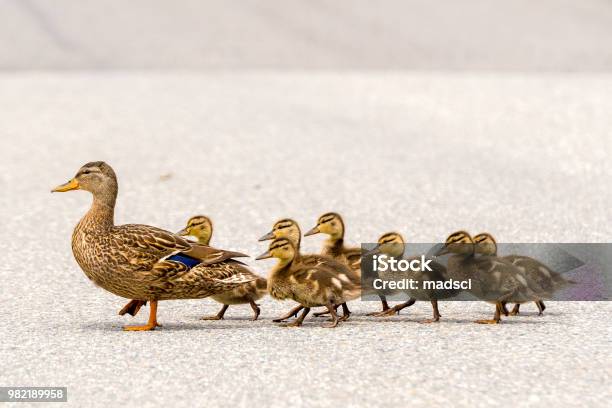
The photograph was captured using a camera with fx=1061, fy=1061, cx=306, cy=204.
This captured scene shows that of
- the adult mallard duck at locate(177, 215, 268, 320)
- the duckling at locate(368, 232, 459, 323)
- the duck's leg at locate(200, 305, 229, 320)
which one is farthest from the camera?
the duck's leg at locate(200, 305, 229, 320)

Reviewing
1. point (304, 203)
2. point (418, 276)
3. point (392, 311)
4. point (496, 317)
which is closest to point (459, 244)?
point (418, 276)

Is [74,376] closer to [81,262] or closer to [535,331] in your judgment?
[81,262]

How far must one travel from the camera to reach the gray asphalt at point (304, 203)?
20.3 feet

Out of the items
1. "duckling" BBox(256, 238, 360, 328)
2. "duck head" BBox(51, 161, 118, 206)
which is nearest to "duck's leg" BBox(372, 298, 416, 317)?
"duckling" BBox(256, 238, 360, 328)

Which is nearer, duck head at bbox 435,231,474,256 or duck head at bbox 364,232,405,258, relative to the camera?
duck head at bbox 435,231,474,256

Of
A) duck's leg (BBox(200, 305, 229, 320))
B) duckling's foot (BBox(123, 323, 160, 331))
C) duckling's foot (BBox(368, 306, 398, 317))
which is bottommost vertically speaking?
duckling's foot (BBox(123, 323, 160, 331))

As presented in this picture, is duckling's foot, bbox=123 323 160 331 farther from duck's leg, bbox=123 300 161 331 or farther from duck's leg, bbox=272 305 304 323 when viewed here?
duck's leg, bbox=272 305 304 323

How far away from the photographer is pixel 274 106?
18.7 meters

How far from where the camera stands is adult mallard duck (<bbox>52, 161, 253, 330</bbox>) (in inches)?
287

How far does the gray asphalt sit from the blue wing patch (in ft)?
1.57

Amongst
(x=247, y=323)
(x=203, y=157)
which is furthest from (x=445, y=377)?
(x=203, y=157)

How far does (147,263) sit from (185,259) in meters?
0.27

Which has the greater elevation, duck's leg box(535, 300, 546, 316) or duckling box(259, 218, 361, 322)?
duckling box(259, 218, 361, 322)

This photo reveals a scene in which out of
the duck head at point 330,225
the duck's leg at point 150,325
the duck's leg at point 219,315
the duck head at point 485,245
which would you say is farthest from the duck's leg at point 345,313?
the duck's leg at point 150,325
